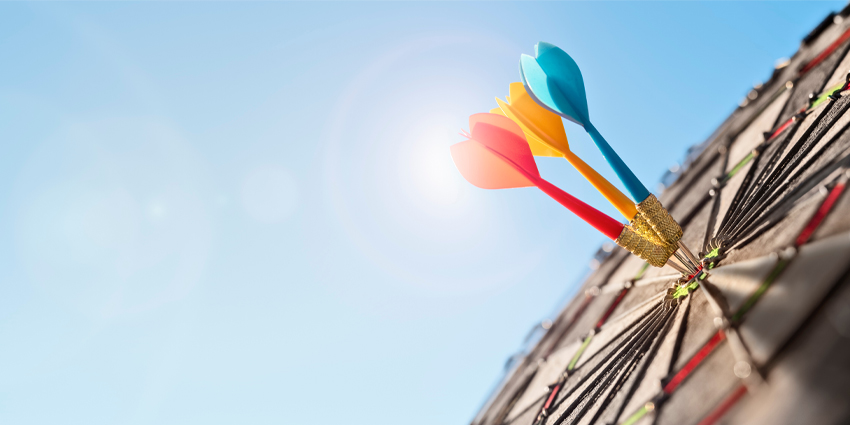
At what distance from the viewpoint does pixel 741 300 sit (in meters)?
4.22

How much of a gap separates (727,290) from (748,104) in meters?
6.10

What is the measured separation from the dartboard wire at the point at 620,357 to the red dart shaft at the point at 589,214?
1.31 meters

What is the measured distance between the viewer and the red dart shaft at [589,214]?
198 inches

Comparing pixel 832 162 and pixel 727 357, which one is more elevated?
pixel 832 162

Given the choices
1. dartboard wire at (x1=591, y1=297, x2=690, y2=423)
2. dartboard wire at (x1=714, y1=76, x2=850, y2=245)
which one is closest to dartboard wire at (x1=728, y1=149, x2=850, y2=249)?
dartboard wire at (x1=714, y1=76, x2=850, y2=245)

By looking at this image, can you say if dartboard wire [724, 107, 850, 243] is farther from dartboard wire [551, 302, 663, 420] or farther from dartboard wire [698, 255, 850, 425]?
dartboard wire [698, 255, 850, 425]

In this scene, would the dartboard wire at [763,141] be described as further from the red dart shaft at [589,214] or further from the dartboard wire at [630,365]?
the red dart shaft at [589,214]

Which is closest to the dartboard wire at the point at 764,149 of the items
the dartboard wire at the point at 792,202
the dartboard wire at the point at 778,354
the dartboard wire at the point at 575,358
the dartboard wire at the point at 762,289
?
the dartboard wire at the point at 792,202

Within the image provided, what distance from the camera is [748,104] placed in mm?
9078

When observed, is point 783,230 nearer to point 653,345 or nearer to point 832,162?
point 832,162

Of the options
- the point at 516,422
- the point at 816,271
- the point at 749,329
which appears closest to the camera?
the point at 816,271

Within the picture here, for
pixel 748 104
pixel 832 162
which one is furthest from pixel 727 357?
pixel 748 104

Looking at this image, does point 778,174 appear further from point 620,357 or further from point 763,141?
point 620,357

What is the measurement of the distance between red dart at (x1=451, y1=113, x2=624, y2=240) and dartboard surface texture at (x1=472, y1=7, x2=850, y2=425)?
2.06 meters
